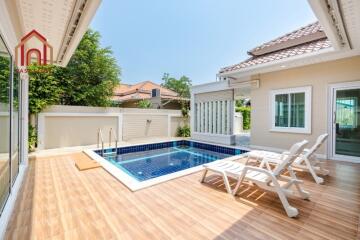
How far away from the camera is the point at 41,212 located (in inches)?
115

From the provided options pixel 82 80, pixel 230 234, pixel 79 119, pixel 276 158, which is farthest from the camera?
pixel 82 80

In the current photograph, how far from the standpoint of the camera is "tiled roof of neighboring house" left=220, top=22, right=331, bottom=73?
6902 millimetres

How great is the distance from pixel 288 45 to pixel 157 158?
7633 mm

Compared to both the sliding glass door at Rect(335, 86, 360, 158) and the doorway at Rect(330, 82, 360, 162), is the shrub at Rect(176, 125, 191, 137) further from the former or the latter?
the sliding glass door at Rect(335, 86, 360, 158)

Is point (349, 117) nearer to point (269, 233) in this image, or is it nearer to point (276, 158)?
point (276, 158)

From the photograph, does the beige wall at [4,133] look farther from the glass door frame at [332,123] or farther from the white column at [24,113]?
the glass door frame at [332,123]

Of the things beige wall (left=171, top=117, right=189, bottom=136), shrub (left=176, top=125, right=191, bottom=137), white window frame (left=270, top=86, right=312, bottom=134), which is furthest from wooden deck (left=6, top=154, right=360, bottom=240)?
beige wall (left=171, top=117, right=189, bottom=136)

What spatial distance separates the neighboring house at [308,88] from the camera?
222 inches

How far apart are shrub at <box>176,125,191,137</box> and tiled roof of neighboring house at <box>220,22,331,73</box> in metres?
5.41

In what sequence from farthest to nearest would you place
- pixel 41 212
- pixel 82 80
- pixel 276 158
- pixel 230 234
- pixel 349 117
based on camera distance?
pixel 82 80 < pixel 349 117 < pixel 276 158 < pixel 41 212 < pixel 230 234

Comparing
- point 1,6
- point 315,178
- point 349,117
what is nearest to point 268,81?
point 349,117

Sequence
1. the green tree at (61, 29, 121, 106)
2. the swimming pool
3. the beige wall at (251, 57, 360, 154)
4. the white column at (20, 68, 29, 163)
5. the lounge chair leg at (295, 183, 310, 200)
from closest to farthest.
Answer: the lounge chair leg at (295, 183, 310, 200), the white column at (20, 68, 29, 163), the swimming pool, the beige wall at (251, 57, 360, 154), the green tree at (61, 29, 121, 106)

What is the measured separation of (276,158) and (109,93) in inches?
441

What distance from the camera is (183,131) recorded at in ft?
42.1
